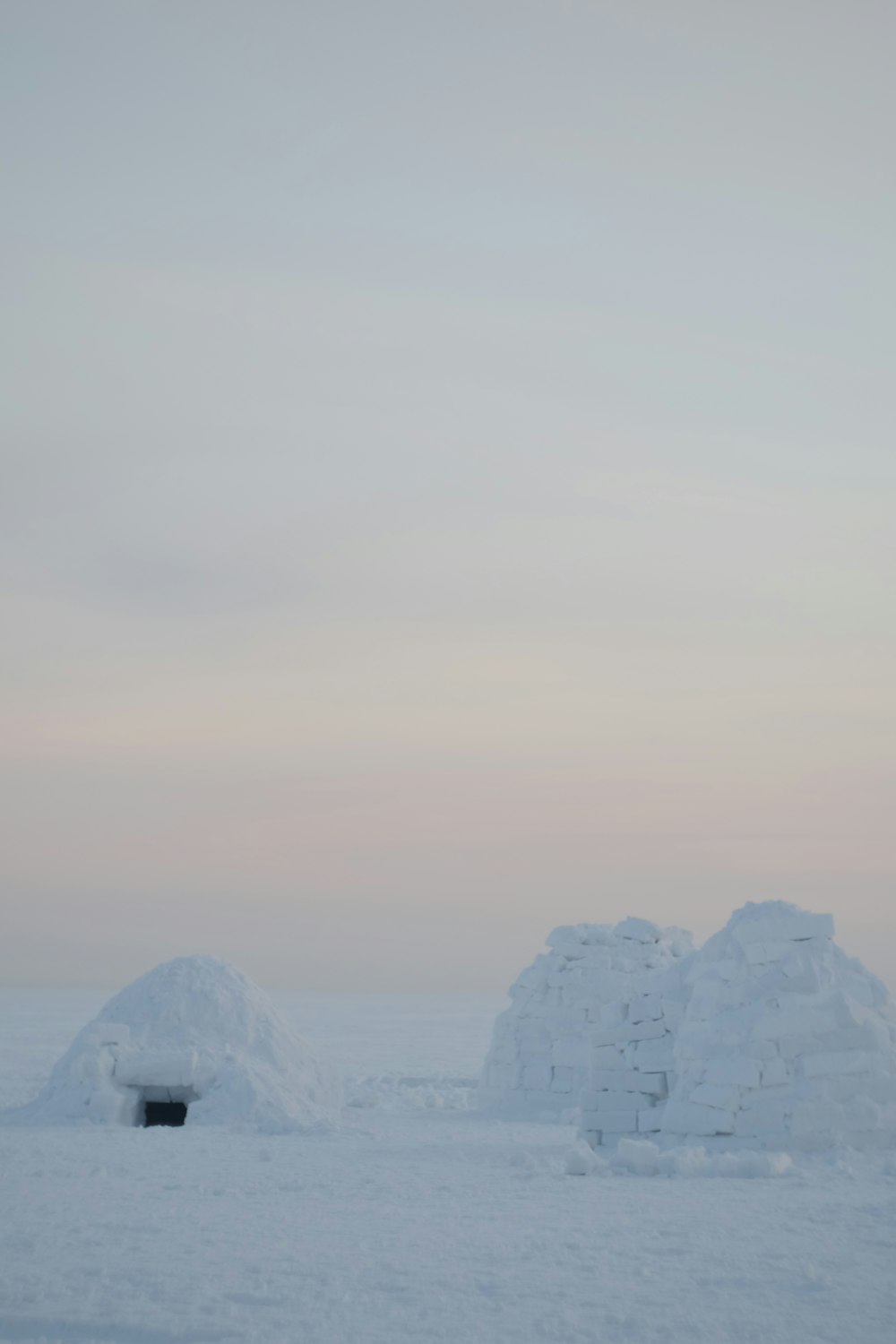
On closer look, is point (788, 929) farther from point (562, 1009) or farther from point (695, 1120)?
point (562, 1009)

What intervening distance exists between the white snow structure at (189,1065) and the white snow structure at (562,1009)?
2.79 m

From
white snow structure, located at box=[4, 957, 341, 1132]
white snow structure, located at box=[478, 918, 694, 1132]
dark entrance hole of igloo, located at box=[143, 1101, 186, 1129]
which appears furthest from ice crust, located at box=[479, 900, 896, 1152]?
dark entrance hole of igloo, located at box=[143, 1101, 186, 1129]

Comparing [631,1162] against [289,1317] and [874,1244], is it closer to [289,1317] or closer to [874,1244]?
[874,1244]

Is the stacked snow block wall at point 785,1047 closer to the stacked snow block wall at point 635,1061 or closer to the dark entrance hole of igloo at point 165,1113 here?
the stacked snow block wall at point 635,1061

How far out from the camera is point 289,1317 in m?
5.90

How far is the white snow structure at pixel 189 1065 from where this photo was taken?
1572 centimetres

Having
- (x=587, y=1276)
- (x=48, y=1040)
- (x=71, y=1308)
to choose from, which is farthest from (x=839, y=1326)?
(x=48, y=1040)

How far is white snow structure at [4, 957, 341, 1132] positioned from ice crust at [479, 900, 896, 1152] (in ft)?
14.0

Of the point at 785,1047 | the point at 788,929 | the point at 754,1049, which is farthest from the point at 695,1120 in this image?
the point at 788,929

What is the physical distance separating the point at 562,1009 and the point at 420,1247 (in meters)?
12.0

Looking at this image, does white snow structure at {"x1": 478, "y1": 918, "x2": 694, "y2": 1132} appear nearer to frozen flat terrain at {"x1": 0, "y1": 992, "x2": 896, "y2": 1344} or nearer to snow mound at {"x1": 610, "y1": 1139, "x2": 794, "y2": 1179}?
frozen flat terrain at {"x1": 0, "y1": 992, "x2": 896, "y2": 1344}

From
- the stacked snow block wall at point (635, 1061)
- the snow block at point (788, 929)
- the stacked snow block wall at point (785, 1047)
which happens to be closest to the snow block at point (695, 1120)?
the stacked snow block wall at point (785, 1047)

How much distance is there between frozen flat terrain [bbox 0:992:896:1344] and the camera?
19.0 feet

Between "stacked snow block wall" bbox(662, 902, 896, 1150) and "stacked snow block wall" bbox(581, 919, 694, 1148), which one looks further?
"stacked snow block wall" bbox(581, 919, 694, 1148)
